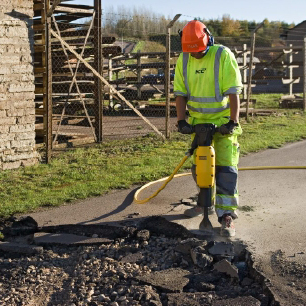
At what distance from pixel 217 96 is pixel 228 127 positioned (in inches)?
14.5

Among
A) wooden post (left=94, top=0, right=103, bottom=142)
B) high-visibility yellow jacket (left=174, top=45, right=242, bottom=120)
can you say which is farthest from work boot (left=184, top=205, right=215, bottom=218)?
wooden post (left=94, top=0, right=103, bottom=142)

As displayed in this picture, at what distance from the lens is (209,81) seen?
586 cm

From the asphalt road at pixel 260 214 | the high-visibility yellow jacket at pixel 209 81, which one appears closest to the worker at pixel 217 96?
the high-visibility yellow jacket at pixel 209 81

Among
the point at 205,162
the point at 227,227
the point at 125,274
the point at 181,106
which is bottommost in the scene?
the point at 125,274

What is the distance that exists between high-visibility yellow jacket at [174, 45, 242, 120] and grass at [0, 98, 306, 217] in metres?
2.33

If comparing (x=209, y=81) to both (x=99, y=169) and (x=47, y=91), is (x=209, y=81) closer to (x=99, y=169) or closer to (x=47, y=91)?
(x=99, y=169)

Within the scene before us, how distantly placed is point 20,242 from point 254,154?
244 inches

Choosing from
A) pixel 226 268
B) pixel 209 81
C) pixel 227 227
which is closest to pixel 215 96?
pixel 209 81

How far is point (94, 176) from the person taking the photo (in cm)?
881

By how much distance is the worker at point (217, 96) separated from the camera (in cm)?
573

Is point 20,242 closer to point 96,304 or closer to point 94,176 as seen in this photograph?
point 96,304

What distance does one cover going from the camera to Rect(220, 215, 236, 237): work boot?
5727 mm

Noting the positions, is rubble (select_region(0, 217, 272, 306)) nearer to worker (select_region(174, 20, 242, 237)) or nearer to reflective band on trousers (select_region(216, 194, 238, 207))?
reflective band on trousers (select_region(216, 194, 238, 207))

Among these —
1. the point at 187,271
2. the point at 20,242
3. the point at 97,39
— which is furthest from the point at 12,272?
the point at 97,39
